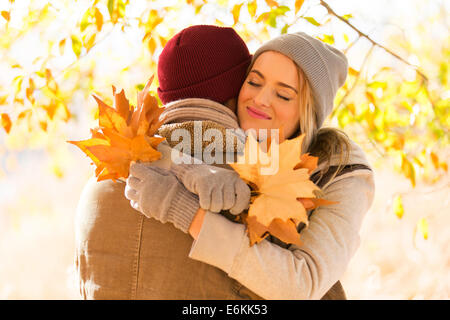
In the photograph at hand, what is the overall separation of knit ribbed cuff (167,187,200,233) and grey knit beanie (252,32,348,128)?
571 millimetres

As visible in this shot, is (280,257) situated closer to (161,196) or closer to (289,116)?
(161,196)

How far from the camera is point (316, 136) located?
142cm

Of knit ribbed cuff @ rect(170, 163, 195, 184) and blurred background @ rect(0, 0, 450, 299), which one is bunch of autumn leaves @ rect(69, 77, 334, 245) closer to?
knit ribbed cuff @ rect(170, 163, 195, 184)

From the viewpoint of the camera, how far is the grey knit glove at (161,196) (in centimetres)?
91

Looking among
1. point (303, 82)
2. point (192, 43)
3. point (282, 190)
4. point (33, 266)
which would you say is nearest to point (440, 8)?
point (303, 82)

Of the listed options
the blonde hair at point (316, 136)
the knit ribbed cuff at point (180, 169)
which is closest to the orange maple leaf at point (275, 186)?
the knit ribbed cuff at point (180, 169)

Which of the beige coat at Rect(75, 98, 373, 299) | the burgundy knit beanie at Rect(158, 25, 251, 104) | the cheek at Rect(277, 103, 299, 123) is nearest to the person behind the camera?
the beige coat at Rect(75, 98, 373, 299)

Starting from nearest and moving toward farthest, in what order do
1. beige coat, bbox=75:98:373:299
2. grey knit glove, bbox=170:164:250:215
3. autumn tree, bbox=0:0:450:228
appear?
grey knit glove, bbox=170:164:250:215, beige coat, bbox=75:98:373:299, autumn tree, bbox=0:0:450:228

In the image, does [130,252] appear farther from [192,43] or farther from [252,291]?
[192,43]

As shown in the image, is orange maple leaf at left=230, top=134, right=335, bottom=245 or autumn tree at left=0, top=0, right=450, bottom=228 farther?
autumn tree at left=0, top=0, right=450, bottom=228

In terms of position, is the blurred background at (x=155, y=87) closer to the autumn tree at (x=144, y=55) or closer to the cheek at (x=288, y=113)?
the autumn tree at (x=144, y=55)

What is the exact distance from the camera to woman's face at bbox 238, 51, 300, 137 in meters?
1.30

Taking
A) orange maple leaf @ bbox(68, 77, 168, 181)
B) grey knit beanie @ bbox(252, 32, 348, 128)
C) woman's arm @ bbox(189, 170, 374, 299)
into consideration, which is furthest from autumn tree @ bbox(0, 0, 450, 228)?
woman's arm @ bbox(189, 170, 374, 299)

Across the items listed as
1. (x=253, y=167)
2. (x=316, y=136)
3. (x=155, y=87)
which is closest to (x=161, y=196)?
(x=253, y=167)
